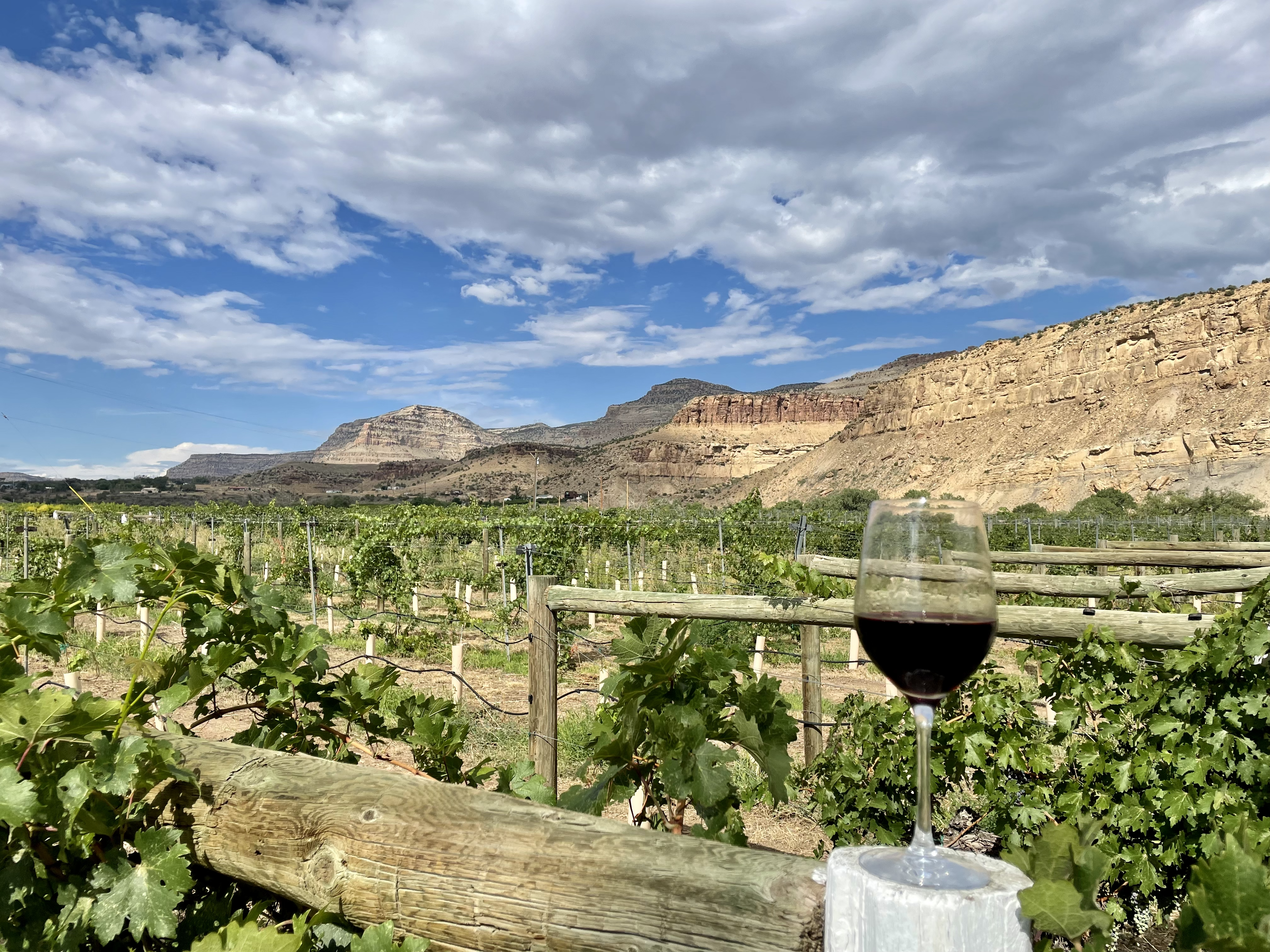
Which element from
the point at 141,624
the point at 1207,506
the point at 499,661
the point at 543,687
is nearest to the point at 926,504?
the point at 543,687

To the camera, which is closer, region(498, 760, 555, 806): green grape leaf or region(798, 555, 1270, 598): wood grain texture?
region(498, 760, 555, 806): green grape leaf

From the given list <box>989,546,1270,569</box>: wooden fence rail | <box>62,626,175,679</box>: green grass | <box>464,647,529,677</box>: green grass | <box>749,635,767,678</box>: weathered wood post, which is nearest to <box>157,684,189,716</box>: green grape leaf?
<box>749,635,767,678</box>: weathered wood post

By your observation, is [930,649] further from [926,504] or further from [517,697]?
[517,697]

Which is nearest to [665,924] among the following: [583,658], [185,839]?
[185,839]

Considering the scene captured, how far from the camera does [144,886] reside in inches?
40.3

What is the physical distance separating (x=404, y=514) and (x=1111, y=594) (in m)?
16.1

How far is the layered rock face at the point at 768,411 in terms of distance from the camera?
109m

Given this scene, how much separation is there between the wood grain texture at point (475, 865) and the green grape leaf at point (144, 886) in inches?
1.9

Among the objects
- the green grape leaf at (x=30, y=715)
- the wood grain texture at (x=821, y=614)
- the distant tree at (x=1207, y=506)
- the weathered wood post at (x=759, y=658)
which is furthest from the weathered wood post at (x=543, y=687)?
the distant tree at (x=1207, y=506)

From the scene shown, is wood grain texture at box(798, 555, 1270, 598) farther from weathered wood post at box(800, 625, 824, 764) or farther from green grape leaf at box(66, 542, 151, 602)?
green grape leaf at box(66, 542, 151, 602)

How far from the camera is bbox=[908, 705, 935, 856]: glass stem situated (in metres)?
0.68

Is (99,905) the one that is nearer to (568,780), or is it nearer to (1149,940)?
(1149,940)

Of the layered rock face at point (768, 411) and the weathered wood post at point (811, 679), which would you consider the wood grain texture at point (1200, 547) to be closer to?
the weathered wood post at point (811, 679)

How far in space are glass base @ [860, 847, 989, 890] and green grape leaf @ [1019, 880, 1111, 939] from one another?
0.04 metres
